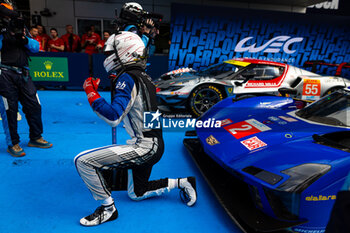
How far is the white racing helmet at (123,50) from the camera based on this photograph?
6.33 ft

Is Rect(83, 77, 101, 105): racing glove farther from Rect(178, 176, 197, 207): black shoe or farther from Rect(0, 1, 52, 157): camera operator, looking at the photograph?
Rect(0, 1, 52, 157): camera operator

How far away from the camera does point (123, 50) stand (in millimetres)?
1930

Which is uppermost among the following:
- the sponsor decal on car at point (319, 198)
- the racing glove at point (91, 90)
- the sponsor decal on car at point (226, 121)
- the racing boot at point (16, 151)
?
the racing glove at point (91, 90)

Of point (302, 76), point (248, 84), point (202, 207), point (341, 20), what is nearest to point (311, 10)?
point (341, 20)

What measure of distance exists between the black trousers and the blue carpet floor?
31 cm

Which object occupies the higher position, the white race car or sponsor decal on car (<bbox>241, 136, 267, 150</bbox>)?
the white race car

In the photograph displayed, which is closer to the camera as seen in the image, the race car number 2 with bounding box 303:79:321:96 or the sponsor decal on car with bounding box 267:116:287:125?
the sponsor decal on car with bounding box 267:116:287:125

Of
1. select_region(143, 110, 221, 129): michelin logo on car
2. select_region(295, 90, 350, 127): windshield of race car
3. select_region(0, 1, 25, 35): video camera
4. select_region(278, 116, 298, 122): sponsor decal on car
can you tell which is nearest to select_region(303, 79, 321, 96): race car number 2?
select_region(143, 110, 221, 129): michelin logo on car

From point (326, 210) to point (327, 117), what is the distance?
1.08 metres

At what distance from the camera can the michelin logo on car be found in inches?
78.5

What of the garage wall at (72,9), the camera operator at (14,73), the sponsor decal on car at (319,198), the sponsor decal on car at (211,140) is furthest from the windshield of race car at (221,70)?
the garage wall at (72,9)

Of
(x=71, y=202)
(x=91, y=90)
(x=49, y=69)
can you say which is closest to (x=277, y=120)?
(x=91, y=90)

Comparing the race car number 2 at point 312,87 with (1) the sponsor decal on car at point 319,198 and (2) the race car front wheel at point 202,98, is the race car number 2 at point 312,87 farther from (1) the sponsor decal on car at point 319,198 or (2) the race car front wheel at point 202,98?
(1) the sponsor decal on car at point 319,198

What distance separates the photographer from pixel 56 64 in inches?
301
